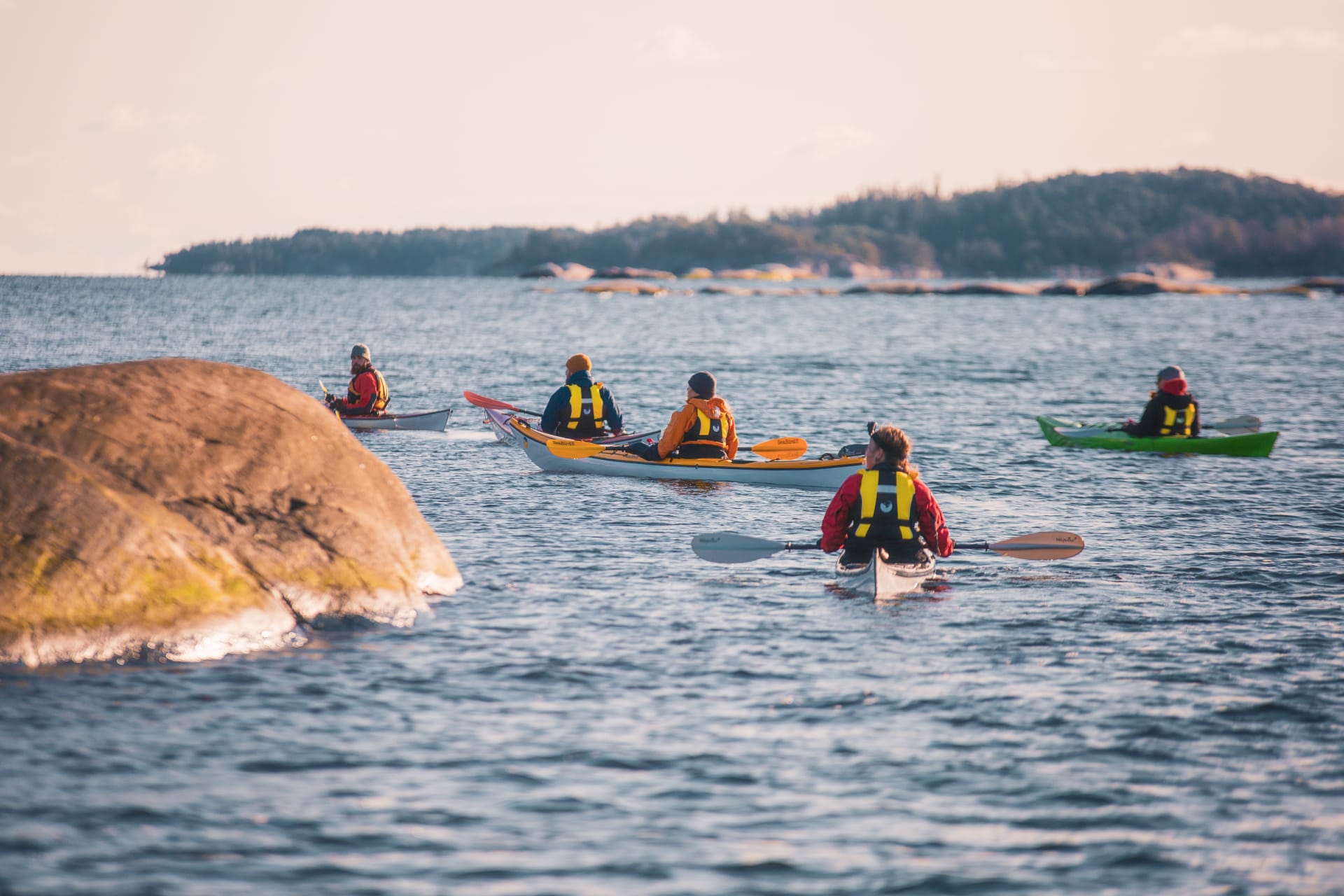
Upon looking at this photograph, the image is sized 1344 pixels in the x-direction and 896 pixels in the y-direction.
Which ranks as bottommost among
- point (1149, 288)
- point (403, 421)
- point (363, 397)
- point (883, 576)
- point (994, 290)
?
point (883, 576)

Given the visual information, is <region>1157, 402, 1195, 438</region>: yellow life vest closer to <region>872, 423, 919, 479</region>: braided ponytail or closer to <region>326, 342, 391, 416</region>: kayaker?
<region>872, 423, 919, 479</region>: braided ponytail

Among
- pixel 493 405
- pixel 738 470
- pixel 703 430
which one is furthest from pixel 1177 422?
pixel 493 405

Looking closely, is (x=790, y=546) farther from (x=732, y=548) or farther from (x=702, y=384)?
(x=702, y=384)

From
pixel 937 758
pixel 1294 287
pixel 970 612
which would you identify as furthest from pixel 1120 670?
pixel 1294 287

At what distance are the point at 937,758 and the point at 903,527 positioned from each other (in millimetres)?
4175

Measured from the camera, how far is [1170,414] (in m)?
21.9

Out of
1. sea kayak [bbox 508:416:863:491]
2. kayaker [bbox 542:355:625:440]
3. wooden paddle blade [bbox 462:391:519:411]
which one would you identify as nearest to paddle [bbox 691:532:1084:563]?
sea kayak [bbox 508:416:863:491]

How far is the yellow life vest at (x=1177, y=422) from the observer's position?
2188 cm

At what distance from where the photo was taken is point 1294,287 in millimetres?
146625

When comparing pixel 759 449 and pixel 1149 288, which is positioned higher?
pixel 1149 288

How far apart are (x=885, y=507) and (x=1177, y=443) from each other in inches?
500

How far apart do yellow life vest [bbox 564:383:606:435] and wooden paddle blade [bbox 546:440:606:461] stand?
23.0 inches

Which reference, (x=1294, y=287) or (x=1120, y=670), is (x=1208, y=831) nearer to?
(x=1120, y=670)

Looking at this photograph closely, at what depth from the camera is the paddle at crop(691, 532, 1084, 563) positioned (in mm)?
Result: 12188
